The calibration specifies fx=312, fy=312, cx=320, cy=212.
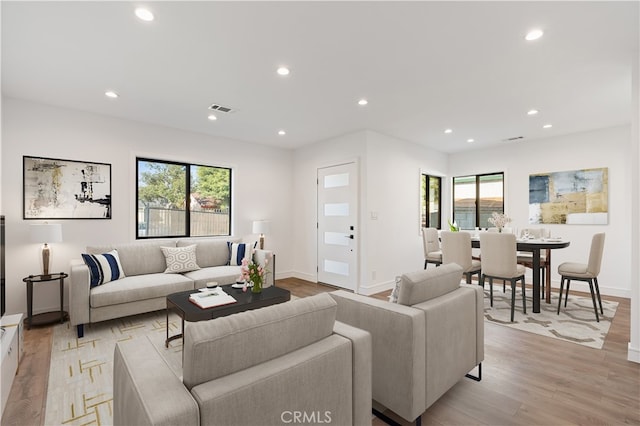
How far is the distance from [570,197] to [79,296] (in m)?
6.95

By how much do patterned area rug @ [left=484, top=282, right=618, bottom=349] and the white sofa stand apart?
314 centimetres

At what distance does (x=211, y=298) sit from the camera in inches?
111

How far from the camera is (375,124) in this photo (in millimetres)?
4633

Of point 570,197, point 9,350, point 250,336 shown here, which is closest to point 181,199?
point 9,350

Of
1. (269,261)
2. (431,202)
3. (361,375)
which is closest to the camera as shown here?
(361,375)

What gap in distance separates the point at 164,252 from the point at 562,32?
184 inches

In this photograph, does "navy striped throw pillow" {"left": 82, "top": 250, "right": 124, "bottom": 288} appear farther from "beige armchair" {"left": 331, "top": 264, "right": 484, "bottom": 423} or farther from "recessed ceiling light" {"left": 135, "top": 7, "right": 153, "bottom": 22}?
"beige armchair" {"left": 331, "top": 264, "right": 484, "bottom": 423}

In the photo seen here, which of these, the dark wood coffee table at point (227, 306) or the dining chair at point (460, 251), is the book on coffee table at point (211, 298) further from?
the dining chair at point (460, 251)

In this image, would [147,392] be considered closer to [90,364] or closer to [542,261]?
[90,364]

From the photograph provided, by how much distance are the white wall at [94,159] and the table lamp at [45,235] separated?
1.15 ft

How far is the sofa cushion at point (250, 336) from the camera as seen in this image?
40.3 inches

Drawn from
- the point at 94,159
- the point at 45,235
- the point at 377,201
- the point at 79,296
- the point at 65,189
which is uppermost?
the point at 94,159

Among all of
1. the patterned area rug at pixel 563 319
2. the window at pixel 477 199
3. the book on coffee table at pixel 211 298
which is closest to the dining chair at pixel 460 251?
the patterned area rug at pixel 563 319

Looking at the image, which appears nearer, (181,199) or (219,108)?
(219,108)
